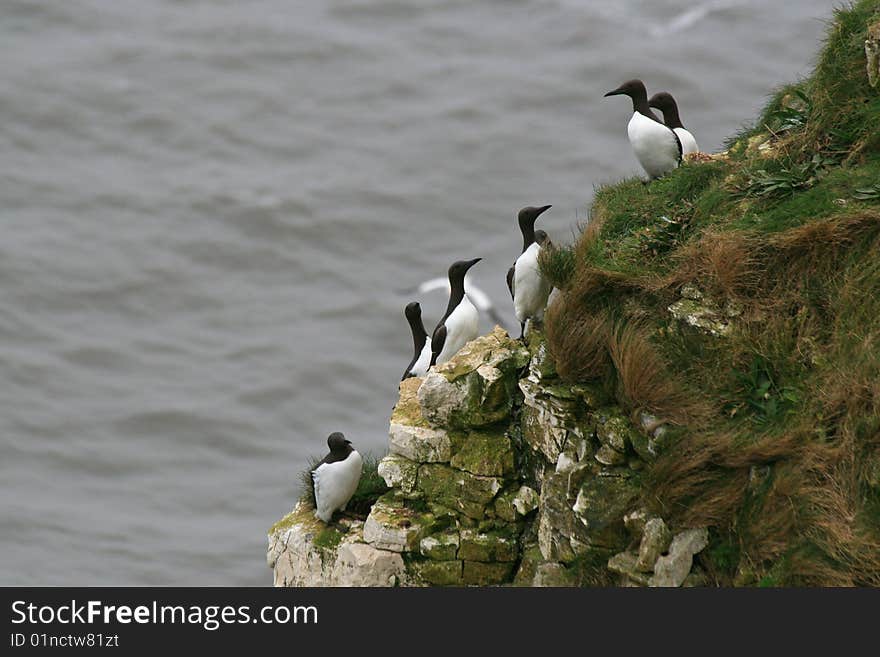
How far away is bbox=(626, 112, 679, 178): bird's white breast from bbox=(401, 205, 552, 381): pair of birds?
3.22 feet

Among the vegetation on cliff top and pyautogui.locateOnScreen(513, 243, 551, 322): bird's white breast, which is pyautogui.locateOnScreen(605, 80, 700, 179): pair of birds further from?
pyautogui.locateOnScreen(513, 243, 551, 322): bird's white breast

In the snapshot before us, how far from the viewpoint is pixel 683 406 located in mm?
9195

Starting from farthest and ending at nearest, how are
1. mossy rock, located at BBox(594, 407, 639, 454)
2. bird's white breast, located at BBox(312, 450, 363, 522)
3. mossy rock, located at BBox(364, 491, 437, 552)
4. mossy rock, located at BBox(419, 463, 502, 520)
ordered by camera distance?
1. bird's white breast, located at BBox(312, 450, 363, 522)
2. mossy rock, located at BBox(364, 491, 437, 552)
3. mossy rock, located at BBox(419, 463, 502, 520)
4. mossy rock, located at BBox(594, 407, 639, 454)

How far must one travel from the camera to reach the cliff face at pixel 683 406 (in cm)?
872

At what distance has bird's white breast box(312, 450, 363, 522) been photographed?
11.2 m

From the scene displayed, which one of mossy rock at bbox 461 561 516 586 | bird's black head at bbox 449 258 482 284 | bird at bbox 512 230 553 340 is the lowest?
mossy rock at bbox 461 561 516 586

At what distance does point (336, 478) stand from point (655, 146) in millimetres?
3881

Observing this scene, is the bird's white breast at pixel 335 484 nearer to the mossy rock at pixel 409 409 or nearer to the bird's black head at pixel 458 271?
the mossy rock at pixel 409 409

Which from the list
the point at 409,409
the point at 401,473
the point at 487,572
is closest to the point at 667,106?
the point at 409,409

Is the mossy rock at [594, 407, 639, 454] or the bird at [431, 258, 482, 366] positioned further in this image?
the bird at [431, 258, 482, 366]

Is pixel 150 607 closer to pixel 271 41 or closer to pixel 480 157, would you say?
pixel 480 157

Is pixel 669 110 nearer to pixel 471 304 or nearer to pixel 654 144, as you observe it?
pixel 654 144

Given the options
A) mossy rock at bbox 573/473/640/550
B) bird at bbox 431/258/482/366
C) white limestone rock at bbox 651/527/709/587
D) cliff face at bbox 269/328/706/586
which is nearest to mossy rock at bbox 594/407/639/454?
→ cliff face at bbox 269/328/706/586

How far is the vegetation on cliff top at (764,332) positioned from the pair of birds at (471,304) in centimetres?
33
